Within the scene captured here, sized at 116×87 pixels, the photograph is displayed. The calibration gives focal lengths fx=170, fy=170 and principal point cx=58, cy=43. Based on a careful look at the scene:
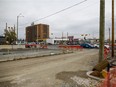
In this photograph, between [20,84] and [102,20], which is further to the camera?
[102,20]

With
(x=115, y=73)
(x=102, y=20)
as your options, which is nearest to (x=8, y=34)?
(x=102, y=20)

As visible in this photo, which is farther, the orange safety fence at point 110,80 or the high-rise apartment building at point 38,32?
the high-rise apartment building at point 38,32

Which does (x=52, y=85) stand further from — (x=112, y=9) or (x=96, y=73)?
(x=112, y=9)

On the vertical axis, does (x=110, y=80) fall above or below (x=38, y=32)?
below

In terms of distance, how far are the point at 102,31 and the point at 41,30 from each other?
107 meters

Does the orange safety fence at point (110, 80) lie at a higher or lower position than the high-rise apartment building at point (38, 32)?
lower

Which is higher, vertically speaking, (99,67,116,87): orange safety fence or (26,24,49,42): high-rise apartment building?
(26,24,49,42): high-rise apartment building

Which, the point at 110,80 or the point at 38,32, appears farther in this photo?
the point at 38,32

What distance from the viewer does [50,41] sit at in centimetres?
11550

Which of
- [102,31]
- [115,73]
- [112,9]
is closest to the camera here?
[115,73]

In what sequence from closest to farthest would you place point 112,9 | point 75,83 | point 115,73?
point 115,73 → point 75,83 → point 112,9

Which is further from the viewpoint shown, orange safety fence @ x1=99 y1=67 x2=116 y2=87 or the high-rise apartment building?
the high-rise apartment building

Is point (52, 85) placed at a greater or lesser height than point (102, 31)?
lesser

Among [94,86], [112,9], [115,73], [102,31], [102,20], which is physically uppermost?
[112,9]
